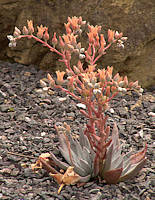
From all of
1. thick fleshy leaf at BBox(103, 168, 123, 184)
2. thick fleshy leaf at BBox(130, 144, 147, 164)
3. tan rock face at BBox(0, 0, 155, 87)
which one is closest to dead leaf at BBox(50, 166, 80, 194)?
thick fleshy leaf at BBox(103, 168, 123, 184)

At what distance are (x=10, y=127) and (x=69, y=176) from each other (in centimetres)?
103

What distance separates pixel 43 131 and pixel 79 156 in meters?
0.73

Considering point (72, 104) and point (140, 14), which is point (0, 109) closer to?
point (72, 104)

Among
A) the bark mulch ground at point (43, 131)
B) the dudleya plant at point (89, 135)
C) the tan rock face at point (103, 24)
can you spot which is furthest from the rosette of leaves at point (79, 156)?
the tan rock face at point (103, 24)

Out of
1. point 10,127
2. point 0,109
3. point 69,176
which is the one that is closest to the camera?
point 69,176

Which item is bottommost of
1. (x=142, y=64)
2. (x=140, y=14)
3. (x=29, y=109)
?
(x=29, y=109)

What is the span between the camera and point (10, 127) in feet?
10.8

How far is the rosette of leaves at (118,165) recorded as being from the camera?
246 centimetres

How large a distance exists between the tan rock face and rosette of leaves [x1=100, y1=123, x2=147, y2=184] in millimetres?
1674

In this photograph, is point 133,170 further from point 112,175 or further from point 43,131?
point 43,131

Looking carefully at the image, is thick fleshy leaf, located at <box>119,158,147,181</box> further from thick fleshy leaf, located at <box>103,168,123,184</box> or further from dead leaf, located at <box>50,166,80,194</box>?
dead leaf, located at <box>50,166,80,194</box>

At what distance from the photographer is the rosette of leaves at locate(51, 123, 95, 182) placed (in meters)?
2.54

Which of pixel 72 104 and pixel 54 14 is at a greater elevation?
pixel 54 14

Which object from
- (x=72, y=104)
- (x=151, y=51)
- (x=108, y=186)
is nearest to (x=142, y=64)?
(x=151, y=51)
